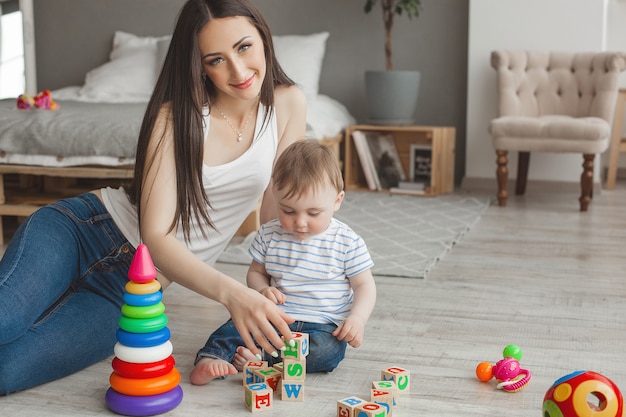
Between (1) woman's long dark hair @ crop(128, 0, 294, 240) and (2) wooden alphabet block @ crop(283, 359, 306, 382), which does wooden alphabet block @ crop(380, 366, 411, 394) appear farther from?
(1) woman's long dark hair @ crop(128, 0, 294, 240)

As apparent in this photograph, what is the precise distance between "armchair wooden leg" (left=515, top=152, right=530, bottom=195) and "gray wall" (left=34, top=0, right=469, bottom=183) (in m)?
0.53

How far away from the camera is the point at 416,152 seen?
4.54 m

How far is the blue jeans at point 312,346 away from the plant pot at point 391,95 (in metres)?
2.88

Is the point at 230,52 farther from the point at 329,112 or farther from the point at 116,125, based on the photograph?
the point at 329,112

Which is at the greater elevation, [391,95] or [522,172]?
[391,95]

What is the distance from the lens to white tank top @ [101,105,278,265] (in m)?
1.84

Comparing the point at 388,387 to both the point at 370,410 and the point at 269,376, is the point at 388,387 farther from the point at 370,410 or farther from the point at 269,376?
the point at 269,376

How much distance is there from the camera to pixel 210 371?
1.64 metres

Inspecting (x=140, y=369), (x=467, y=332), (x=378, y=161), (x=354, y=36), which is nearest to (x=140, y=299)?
(x=140, y=369)

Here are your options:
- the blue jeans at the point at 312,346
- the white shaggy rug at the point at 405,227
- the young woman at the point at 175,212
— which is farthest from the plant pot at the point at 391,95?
the blue jeans at the point at 312,346

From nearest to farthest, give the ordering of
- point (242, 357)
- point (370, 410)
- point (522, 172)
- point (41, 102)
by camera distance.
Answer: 1. point (370, 410)
2. point (242, 357)
3. point (41, 102)
4. point (522, 172)

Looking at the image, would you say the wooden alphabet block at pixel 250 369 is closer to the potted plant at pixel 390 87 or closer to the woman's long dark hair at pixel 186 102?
the woman's long dark hair at pixel 186 102

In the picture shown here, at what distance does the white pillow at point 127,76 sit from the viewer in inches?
182

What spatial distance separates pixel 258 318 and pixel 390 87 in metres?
3.17
